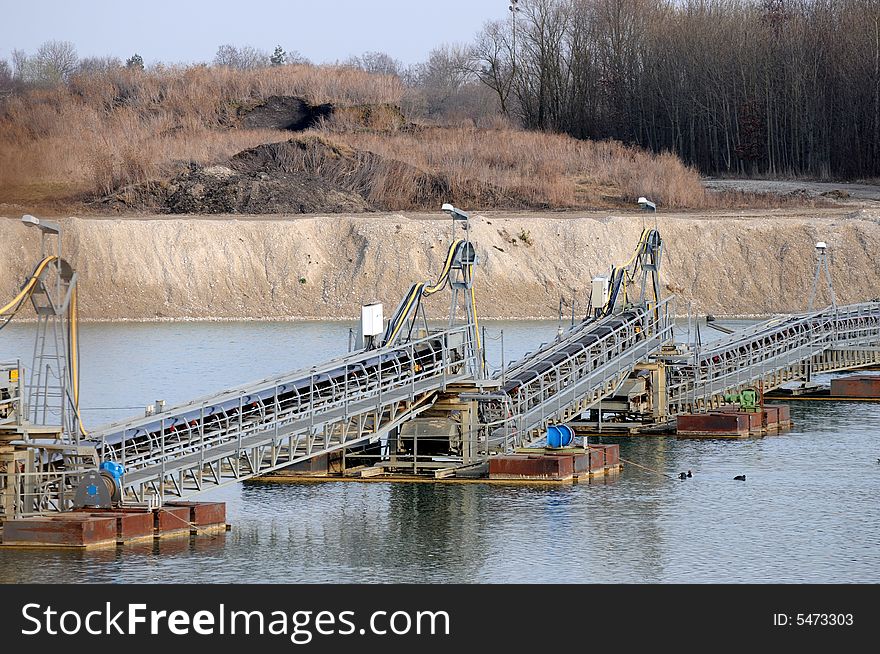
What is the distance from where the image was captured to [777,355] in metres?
71.1

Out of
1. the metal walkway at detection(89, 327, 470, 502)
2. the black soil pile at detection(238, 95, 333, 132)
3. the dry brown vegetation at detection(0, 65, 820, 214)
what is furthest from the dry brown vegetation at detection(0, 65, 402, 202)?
the metal walkway at detection(89, 327, 470, 502)

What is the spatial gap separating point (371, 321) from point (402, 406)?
265cm

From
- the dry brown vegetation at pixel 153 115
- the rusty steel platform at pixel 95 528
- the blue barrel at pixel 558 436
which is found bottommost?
the rusty steel platform at pixel 95 528

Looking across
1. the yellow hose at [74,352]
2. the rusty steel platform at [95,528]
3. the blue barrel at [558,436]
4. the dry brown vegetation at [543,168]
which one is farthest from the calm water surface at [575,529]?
the dry brown vegetation at [543,168]

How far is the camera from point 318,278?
405 feet

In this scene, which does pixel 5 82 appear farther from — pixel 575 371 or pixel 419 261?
pixel 419 261

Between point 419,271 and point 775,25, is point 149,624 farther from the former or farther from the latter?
point 775,25

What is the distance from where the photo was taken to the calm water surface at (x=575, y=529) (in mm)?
37312

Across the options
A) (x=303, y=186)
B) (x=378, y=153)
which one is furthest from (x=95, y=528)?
(x=378, y=153)

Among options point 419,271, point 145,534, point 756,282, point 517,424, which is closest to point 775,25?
point 756,282

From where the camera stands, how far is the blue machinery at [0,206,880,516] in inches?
1560

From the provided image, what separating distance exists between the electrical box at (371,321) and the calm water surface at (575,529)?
415 cm

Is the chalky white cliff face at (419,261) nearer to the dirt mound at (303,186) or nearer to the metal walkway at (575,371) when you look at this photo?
the dirt mound at (303,186)

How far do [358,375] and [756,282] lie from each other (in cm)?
8048
